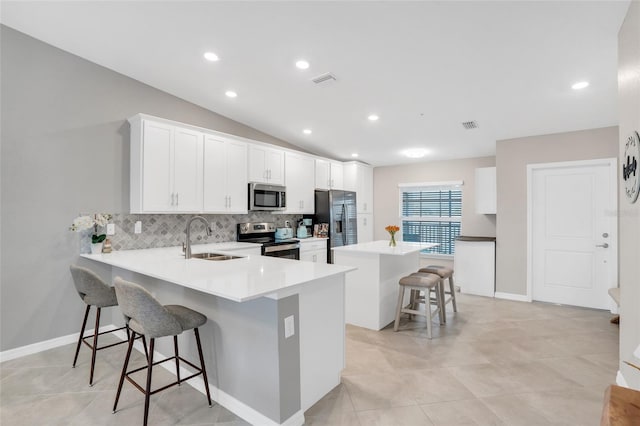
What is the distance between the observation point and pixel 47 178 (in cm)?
308

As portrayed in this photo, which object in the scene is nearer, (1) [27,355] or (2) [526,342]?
(1) [27,355]

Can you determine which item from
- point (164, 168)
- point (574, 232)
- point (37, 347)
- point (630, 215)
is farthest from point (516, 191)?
point (37, 347)

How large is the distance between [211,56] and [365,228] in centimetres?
463

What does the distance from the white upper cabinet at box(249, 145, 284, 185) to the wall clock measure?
396 cm

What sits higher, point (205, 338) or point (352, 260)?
point (352, 260)

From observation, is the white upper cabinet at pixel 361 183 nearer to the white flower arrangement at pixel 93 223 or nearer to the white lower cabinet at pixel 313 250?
the white lower cabinet at pixel 313 250

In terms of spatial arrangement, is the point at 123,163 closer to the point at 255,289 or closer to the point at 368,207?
the point at 255,289

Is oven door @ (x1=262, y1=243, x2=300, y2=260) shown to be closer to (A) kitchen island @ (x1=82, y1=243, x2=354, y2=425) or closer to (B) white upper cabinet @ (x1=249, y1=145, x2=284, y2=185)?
(B) white upper cabinet @ (x1=249, y1=145, x2=284, y2=185)

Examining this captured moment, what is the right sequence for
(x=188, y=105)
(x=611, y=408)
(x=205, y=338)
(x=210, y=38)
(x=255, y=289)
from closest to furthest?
(x=611, y=408), (x=255, y=289), (x=205, y=338), (x=210, y=38), (x=188, y=105)

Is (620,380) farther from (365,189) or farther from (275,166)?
(365,189)

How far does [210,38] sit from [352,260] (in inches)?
105

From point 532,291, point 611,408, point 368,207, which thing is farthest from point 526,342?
point 368,207

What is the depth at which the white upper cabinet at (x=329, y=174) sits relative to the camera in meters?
5.79

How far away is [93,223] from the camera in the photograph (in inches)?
127
